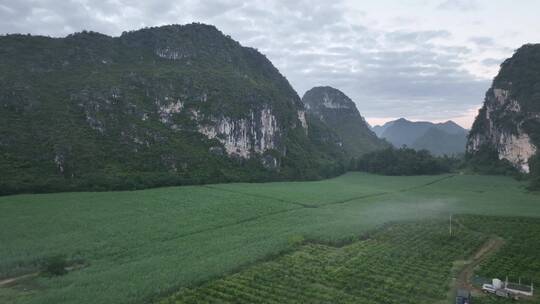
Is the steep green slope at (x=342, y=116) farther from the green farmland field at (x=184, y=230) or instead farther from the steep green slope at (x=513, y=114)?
the green farmland field at (x=184, y=230)

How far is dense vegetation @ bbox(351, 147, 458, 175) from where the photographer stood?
109 meters

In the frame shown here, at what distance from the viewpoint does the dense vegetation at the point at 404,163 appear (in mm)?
109062

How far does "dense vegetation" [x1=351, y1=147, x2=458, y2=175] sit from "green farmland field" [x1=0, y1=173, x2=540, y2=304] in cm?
3594

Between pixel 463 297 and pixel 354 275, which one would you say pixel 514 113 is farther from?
pixel 463 297

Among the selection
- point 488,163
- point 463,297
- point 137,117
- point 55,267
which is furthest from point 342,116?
point 463,297

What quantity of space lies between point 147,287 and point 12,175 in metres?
44.2

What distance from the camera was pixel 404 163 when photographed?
111 meters

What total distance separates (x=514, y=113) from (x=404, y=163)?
2873 cm

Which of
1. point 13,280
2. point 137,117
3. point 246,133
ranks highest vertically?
point 137,117

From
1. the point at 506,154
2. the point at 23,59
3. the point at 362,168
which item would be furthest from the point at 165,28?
the point at 506,154

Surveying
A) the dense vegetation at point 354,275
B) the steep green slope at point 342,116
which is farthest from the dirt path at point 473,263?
the steep green slope at point 342,116

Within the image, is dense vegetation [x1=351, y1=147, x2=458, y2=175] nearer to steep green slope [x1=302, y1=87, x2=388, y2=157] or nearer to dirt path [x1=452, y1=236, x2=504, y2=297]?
steep green slope [x1=302, y1=87, x2=388, y2=157]

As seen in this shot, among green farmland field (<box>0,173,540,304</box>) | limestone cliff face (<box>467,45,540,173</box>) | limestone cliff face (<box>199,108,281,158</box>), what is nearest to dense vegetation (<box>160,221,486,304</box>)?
green farmland field (<box>0,173,540,304</box>)

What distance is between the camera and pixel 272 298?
24.8m
